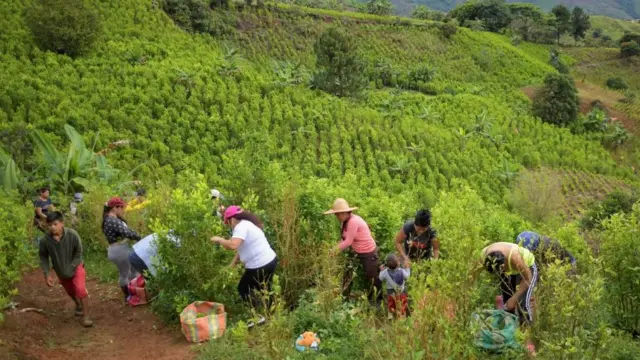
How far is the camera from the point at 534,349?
3898mm

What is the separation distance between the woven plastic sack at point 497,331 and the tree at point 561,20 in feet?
178

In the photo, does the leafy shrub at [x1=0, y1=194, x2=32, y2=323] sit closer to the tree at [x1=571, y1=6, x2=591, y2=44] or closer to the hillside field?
the hillside field

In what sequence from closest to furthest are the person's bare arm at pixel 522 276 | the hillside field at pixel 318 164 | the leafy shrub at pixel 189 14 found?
the hillside field at pixel 318 164 < the person's bare arm at pixel 522 276 < the leafy shrub at pixel 189 14

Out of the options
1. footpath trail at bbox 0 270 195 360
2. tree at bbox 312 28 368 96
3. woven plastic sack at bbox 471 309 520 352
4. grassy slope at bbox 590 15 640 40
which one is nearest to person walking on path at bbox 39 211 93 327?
footpath trail at bbox 0 270 195 360

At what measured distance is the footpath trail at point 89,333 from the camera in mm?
4621

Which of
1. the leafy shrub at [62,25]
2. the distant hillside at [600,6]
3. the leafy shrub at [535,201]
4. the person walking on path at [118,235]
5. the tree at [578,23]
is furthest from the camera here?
the distant hillside at [600,6]

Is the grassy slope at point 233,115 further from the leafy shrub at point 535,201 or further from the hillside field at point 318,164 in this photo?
the leafy shrub at point 535,201

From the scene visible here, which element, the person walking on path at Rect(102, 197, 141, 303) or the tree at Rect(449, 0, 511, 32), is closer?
the person walking on path at Rect(102, 197, 141, 303)

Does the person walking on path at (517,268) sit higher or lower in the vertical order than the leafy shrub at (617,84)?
higher

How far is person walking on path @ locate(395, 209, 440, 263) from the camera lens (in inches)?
203

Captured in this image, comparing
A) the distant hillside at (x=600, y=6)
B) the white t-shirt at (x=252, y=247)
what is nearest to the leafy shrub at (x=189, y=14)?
the white t-shirt at (x=252, y=247)

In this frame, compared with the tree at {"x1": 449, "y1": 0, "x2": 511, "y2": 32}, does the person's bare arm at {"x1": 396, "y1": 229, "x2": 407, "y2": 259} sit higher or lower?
lower

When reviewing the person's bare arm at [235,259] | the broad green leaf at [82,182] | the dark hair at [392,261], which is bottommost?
the broad green leaf at [82,182]

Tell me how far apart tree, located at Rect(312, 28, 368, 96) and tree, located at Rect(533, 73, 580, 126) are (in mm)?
11261
